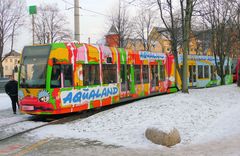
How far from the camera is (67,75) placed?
13.6 metres

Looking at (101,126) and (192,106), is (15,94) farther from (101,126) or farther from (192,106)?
(192,106)

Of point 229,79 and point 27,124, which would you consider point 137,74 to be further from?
point 229,79

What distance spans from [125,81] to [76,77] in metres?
4.22

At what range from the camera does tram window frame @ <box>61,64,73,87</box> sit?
13.5m

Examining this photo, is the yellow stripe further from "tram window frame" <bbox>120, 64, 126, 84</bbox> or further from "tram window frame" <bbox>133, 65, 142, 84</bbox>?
"tram window frame" <bbox>133, 65, 142, 84</bbox>

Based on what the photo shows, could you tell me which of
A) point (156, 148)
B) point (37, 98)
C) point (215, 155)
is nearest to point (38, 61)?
point (37, 98)

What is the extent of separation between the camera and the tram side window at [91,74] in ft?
47.9

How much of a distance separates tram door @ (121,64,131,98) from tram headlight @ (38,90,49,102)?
5.14 m

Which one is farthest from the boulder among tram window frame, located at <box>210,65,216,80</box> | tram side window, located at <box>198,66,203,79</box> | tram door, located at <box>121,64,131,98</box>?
tram window frame, located at <box>210,65,216,80</box>

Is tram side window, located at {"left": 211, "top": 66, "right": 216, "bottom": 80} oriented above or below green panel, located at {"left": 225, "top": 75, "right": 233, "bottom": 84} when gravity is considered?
above

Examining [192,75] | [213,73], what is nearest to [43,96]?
[192,75]

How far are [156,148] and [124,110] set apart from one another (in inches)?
175

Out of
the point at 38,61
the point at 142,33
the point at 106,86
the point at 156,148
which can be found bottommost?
the point at 156,148

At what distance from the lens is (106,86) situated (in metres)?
16.0
